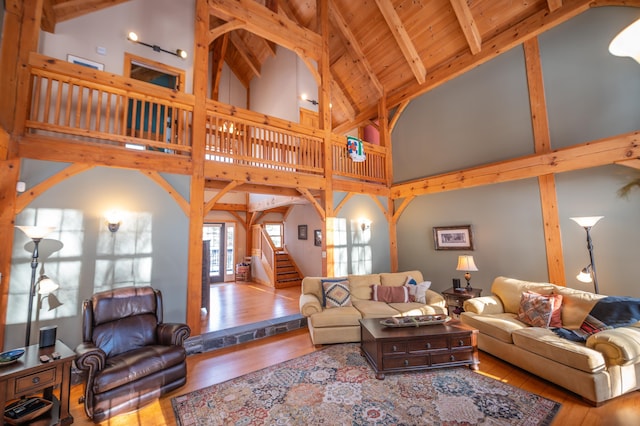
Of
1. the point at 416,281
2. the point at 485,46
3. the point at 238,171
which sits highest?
the point at 485,46

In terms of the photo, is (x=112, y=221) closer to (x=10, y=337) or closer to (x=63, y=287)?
(x=63, y=287)

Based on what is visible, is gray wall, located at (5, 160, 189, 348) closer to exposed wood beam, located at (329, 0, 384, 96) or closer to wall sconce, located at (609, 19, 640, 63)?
wall sconce, located at (609, 19, 640, 63)

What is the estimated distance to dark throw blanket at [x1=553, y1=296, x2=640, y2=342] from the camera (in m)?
2.99

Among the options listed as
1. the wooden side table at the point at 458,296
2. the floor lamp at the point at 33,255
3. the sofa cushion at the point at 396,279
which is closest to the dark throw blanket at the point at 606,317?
the wooden side table at the point at 458,296

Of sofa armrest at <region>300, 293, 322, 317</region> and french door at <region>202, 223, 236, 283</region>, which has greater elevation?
french door at <region>202, 223, 236, 283</region>

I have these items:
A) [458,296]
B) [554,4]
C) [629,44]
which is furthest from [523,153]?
[629,44]

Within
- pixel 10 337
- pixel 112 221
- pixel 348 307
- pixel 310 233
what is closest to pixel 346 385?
pixel 348 307

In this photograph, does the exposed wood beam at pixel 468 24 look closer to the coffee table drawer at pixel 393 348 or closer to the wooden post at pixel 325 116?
the wooden post at pixel 325 116

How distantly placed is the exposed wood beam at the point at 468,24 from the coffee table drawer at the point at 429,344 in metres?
5.60

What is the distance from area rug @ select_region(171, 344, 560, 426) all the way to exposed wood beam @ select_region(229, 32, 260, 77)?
8828mm

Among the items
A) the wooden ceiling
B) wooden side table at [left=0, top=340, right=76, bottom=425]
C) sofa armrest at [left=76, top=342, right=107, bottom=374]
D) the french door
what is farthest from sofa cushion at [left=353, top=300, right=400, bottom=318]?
the french door

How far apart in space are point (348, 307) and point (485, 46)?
5.74 metres

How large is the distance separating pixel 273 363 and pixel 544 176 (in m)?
5.24

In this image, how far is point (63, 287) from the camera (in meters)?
3.45
